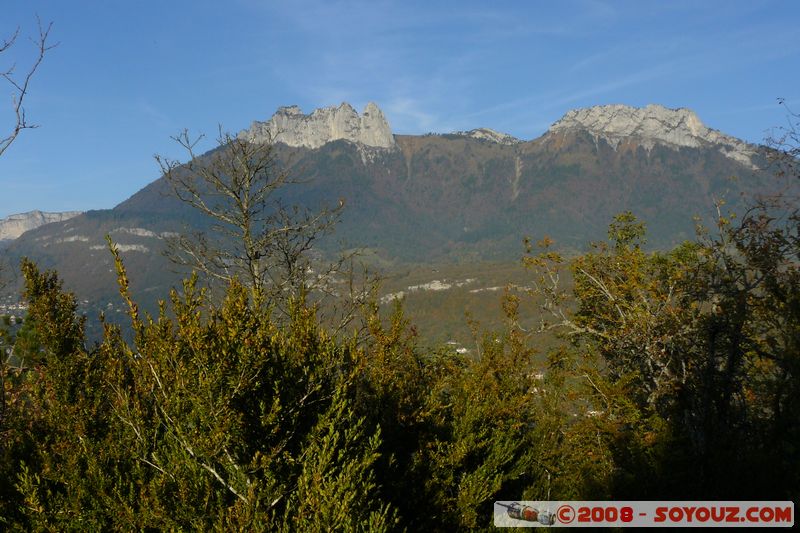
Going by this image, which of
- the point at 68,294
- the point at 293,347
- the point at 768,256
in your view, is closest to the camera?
the point at 293,347

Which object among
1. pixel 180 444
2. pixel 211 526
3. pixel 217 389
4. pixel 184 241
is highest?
pixel 184 241

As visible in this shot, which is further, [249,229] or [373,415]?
[249,229]

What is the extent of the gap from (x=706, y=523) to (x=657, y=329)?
7983mm

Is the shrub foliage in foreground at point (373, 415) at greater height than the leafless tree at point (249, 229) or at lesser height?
lesser

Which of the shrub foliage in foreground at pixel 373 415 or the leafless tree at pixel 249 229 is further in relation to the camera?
the leafless tree at pixel 249 229

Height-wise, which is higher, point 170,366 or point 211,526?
point 170,366

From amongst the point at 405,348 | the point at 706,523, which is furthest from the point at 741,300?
the point at 405,348

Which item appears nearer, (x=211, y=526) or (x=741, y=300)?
(x=211, y=526)

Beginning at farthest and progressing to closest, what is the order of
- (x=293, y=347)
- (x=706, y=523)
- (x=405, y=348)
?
(x=405, y=348)
(x=706, y=523)
(x=293, y=347)

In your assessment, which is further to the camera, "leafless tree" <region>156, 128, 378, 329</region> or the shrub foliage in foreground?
"leafless tree" <region>156, 128, 378, 329</region>

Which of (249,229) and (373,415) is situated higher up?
(249,229)

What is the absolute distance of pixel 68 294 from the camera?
8.35 m

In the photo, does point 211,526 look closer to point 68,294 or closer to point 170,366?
point 170,366

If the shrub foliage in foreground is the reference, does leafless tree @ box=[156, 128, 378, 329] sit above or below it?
above
